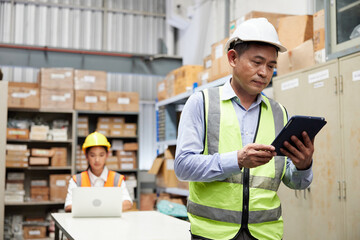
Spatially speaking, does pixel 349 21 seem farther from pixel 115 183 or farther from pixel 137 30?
pixel 137 30

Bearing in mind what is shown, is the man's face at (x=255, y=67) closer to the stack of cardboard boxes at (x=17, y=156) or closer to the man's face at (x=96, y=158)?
the man's face at (x=96, y=158)

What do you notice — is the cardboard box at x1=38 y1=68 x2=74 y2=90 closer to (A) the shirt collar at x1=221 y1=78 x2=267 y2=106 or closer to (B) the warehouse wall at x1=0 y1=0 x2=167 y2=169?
(B) the warehouse wall at x1=0 y1=0 x2=167 y2=169

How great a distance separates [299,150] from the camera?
1.78 meters

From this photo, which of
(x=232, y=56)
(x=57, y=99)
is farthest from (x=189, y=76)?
(x=232, y=56)

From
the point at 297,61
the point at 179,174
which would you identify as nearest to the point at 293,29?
the point at 297,61

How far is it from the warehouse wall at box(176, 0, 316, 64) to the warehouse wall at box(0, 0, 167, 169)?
2.61 ft

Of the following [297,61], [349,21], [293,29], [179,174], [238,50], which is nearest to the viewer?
[179,174]

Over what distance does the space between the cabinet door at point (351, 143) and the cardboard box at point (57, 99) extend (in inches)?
216

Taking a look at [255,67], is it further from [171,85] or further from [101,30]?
[101,30]

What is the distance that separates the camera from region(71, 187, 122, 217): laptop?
12.9ft

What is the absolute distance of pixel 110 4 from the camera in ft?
32.9

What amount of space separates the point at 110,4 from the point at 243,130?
8.79 meters

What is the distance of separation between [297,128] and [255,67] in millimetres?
324

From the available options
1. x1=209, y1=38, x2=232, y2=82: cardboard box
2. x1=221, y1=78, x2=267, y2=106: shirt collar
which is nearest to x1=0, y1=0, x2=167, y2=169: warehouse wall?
x1=209, y1=38, x2=232, y2=82: cardboard box
